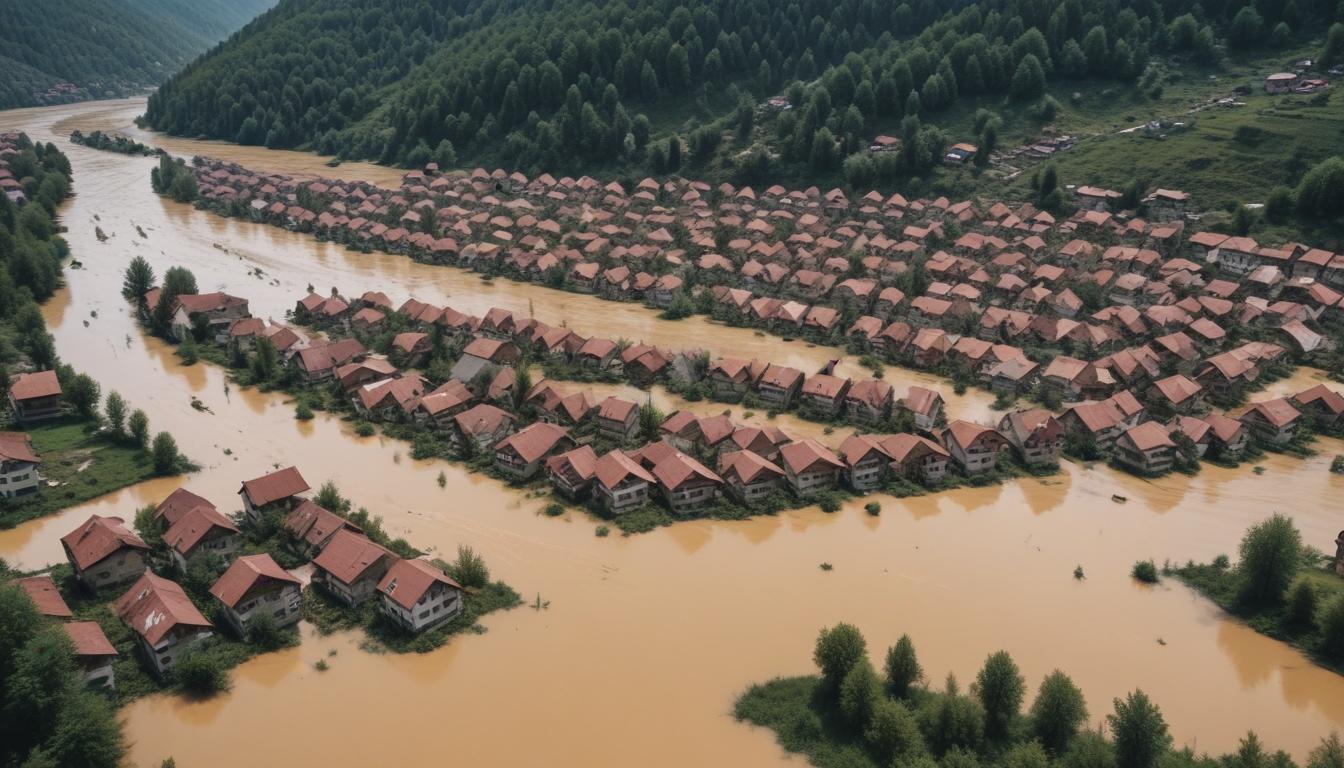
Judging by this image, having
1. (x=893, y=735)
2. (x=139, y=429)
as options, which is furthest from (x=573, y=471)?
(x=139, y=429)

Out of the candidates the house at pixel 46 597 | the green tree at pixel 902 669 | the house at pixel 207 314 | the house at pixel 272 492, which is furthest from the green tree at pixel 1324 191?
the house at pixel 46 597

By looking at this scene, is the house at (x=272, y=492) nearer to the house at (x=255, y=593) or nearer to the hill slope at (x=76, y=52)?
the house at (x=255, y=593)

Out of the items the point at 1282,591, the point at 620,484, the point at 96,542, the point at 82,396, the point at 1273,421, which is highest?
the point at 82,396

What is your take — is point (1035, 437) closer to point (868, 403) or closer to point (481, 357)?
point (868, 403)

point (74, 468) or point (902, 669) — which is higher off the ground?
point (74, 468)

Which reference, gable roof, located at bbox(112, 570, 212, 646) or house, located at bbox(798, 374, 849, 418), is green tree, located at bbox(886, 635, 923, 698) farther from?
gable roof, located at bbox(112, 570, 212, 646)

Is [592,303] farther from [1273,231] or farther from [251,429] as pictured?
[1273,231]

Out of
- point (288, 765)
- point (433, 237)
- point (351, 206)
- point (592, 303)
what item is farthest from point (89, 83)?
point (288, 765)
